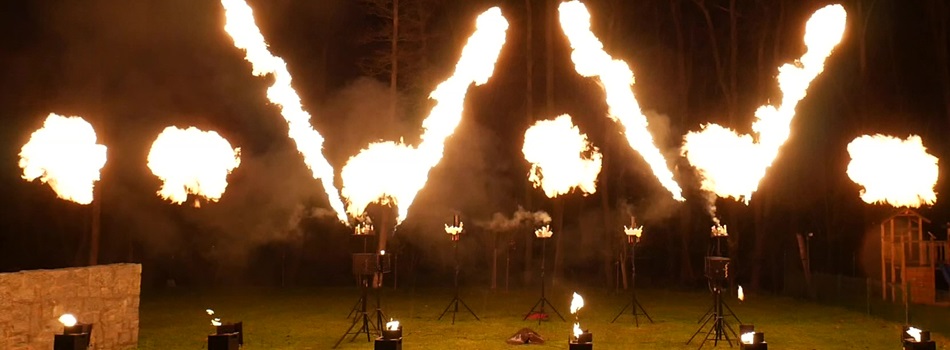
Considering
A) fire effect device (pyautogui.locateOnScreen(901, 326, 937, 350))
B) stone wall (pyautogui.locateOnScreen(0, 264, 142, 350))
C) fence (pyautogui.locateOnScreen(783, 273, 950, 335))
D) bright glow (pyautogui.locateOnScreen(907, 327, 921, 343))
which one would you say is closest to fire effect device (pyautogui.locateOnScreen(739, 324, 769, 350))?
fire effect device (pyautogui.locateOnScreen(901, 326, 937, 350))

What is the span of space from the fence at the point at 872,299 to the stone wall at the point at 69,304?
13053mm

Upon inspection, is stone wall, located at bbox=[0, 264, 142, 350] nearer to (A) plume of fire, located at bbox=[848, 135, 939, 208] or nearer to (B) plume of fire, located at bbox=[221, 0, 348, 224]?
(B) plume of fire, located at bbox=[221, 0, 348, 224]

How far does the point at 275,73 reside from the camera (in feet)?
62.3

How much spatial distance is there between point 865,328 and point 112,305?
44.1 ft

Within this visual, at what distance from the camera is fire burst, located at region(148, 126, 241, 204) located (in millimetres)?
23516

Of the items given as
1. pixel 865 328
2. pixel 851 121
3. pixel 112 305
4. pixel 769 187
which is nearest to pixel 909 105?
pixel 851 121

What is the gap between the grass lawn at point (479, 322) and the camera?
14.8 meters

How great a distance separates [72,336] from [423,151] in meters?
12.9

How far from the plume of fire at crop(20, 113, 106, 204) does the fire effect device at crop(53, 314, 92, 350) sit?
13244 mm

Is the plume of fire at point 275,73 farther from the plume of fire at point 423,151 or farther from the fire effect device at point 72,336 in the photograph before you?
the fire effect device at point 72,336

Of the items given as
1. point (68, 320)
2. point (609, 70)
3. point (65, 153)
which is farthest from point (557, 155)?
point (68, 320)

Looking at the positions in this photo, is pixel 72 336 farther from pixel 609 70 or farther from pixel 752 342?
pixel 609 70

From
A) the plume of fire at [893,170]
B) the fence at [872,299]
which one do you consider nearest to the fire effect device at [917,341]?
the fence at [872,299]

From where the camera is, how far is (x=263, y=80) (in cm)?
2941
